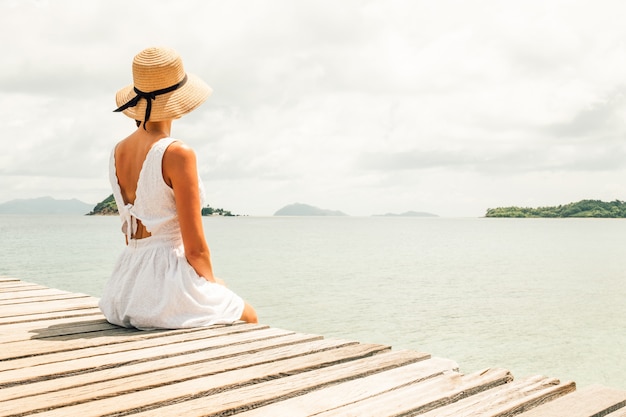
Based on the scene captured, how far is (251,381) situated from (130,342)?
1213 mm

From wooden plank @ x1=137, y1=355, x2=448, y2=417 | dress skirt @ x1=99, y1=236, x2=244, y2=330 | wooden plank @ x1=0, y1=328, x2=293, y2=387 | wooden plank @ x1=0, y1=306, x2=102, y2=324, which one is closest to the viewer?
wooden plank @ x1=137, y1=355, x2=448, y2=417

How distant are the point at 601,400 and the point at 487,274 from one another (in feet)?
82.4

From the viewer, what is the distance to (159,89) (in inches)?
166

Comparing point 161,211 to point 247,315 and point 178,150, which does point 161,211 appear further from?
point 247,315

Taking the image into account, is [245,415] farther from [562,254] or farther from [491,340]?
[562,254]

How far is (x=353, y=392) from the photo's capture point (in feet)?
9.32

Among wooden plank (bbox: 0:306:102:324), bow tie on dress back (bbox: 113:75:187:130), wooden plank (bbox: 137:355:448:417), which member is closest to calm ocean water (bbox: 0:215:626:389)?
wooden plank (bbox: 0:306:102:324)

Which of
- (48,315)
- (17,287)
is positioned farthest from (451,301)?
(48,315)

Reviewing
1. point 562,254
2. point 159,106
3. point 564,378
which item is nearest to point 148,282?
point 159,106

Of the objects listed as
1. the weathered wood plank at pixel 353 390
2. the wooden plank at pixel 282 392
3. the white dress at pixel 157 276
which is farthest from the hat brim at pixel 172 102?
the weathered wood plank at pixel 353 390

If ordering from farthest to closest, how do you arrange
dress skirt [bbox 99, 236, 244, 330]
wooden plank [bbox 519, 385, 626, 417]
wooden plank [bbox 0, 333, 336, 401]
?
dress skirt [bbox 99, 236, 244, 330] < wooden plank [bbox 0, 333, 336, 401] < wooden plank [bbox 519, 385, 626, 417]

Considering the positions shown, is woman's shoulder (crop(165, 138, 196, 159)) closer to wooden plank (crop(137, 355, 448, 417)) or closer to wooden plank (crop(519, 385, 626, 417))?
wooden plank (crop(137, 355, 448, 417))

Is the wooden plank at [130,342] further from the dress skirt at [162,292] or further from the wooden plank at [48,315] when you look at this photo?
the wooden plank at [48,315]

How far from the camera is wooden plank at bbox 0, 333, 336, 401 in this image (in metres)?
2.88
